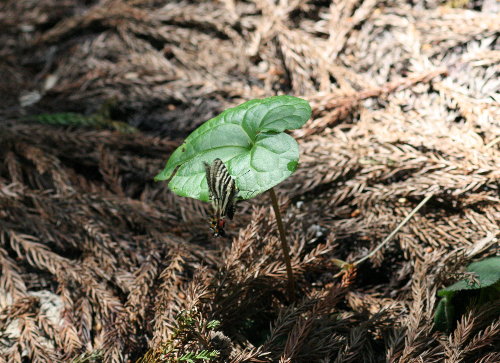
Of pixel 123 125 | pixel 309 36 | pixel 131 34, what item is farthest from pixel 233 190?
pixel 131 34

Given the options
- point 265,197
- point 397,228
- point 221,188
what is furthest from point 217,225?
point 397,228

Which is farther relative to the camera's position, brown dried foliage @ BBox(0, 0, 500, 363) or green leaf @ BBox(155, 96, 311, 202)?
brown dried foliage @ BBox(0, 0, 500, 363)

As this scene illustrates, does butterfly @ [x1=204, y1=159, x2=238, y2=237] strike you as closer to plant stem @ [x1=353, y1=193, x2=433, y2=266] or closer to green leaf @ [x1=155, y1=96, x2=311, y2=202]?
green leaf @ [x1=155, y1=96, x2=311, y2=202]

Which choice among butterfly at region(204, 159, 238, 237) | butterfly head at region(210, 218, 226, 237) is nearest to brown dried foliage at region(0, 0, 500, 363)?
butterfly head at region(210, 218, 226, 237)

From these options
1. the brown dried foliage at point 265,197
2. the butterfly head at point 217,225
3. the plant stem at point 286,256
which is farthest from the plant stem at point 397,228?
the butterfly head at point 217,225

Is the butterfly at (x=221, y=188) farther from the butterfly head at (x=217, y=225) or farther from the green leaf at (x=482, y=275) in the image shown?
the green leaf at (x=482, y=275)

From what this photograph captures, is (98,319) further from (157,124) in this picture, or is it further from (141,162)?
(157,124)
